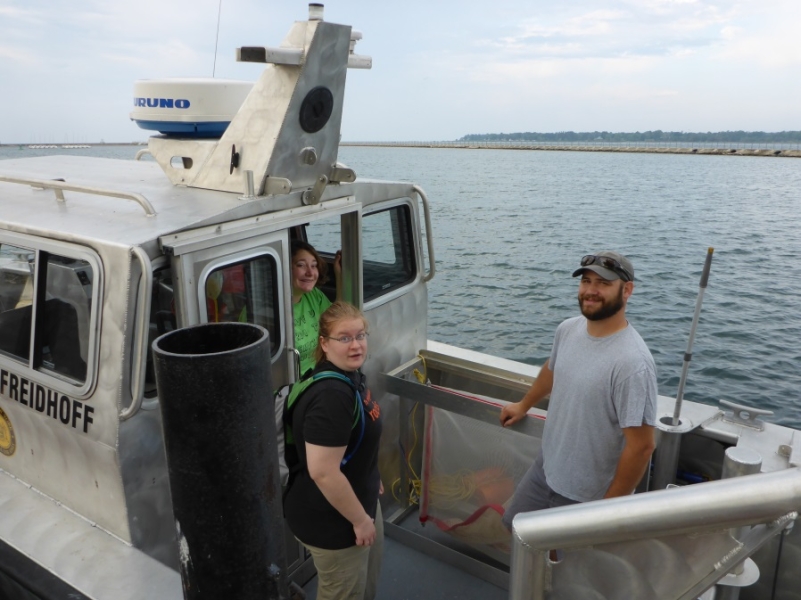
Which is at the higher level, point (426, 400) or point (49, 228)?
point (49, 228)

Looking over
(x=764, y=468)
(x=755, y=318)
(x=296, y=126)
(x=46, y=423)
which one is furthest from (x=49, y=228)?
(x=755, y=318)

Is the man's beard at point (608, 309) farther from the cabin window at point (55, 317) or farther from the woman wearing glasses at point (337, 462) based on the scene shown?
the cabin window at point (55, 317)

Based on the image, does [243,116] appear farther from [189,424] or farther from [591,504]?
[591,504]

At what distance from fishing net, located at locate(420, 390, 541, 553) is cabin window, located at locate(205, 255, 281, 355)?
48.7 inches

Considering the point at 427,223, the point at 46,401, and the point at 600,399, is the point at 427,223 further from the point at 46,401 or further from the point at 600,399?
the point at 46,401

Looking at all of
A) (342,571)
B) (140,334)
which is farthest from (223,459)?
(342,571)

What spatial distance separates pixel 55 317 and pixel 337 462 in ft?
4.48

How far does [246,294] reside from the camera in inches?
113

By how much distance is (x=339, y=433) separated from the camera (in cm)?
226

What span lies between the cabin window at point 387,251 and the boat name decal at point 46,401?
175 cm

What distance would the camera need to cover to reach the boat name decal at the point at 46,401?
255 centimetres

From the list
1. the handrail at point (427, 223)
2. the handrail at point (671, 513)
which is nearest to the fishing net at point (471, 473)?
the handrail at point (427, 223)

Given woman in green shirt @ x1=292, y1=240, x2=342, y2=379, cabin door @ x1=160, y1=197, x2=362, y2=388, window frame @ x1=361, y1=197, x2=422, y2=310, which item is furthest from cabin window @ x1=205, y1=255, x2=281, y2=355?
window frame @ x1=361, y1=197, x2=422, y2=310

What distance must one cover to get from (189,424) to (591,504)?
110cm
